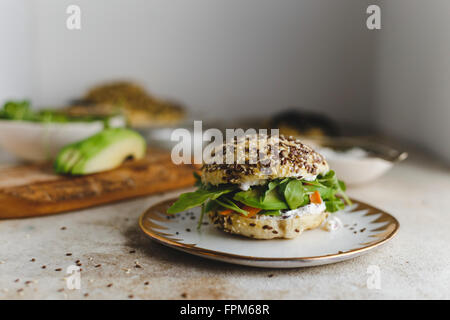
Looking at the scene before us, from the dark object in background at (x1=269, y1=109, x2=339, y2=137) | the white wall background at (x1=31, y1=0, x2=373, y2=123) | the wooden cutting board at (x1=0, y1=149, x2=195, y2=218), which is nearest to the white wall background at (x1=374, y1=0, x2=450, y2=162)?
the white wall background at (x1=31, y1=0, x2=373, y2=123)

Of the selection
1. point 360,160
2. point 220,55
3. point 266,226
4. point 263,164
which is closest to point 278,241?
point 266,226

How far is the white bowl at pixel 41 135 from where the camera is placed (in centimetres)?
171

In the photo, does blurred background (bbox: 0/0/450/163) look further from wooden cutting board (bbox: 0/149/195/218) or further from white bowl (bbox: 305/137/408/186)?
Result: wooden cutting board (bbox: 0/149/195/218)

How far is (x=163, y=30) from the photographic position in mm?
3107

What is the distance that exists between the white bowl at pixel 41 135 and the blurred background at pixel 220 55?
4.14ft

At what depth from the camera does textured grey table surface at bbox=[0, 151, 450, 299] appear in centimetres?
85

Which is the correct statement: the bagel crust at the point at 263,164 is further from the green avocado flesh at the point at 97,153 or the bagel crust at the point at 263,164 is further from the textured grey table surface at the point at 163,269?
the green avocado flesh at the point at 97,153


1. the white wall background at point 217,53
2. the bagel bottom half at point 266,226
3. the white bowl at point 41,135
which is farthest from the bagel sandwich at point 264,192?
the white wall background at point 217,53

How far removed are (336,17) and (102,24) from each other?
1.58m

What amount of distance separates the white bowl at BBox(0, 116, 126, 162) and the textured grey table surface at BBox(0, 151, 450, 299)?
1.57ft

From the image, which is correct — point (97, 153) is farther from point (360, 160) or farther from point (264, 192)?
point (360, 160)

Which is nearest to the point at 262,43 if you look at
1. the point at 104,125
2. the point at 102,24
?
the point at 102,24

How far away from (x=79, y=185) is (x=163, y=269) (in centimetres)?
57
